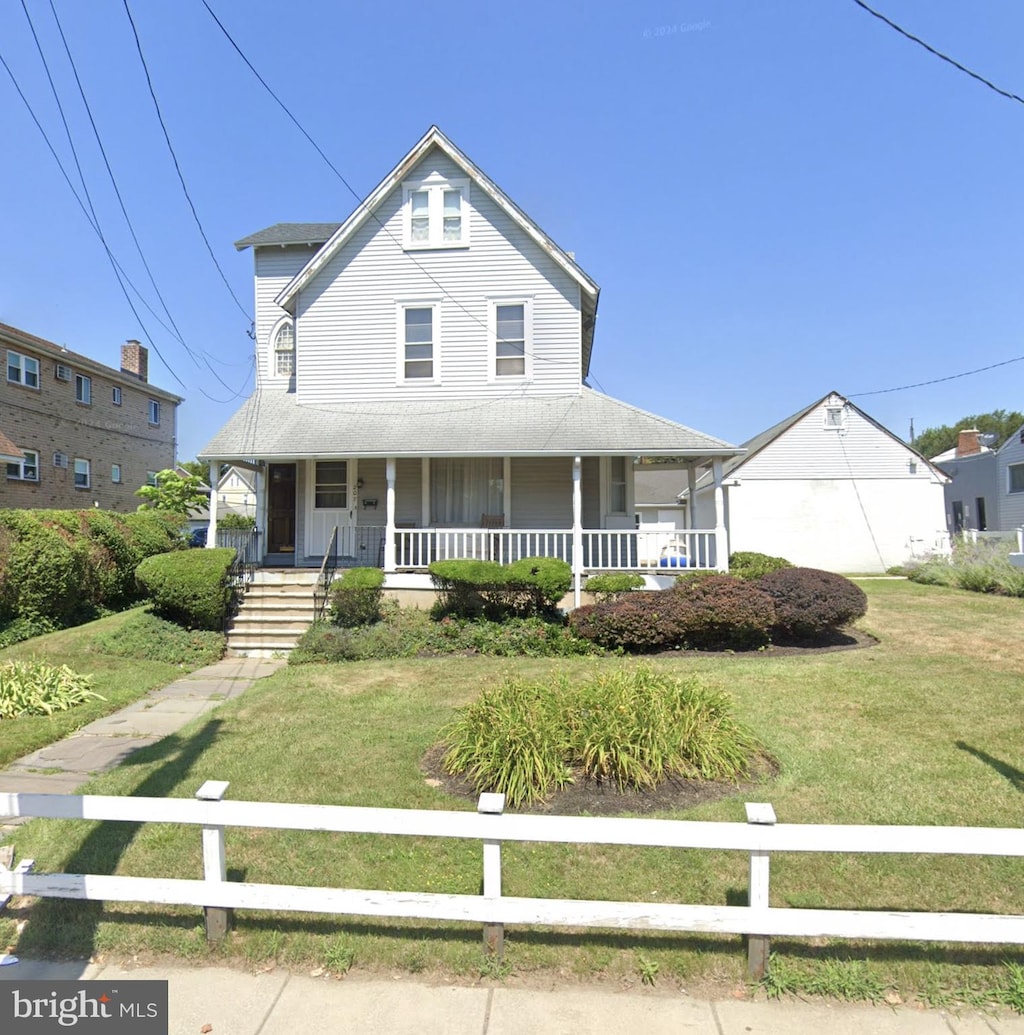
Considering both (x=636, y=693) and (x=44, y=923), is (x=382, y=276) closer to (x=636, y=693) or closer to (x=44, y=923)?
(x=636, y=693)

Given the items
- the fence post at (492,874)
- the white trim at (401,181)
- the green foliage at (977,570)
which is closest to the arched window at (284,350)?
the white trim at (401,181)

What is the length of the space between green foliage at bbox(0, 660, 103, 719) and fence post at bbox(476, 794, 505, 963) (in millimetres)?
6847

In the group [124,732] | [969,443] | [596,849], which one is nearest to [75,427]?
[124,732]

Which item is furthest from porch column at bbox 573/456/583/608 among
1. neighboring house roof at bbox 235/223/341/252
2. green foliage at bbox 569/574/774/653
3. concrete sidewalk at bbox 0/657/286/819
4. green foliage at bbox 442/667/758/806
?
neighboring house roof at bbox 235/223/341/252

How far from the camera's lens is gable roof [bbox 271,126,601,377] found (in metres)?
14.7

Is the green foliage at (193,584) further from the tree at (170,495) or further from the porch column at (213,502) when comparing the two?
the tree at (170,495)

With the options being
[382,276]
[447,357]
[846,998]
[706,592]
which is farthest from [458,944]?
[382,276]

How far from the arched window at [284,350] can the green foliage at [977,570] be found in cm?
1829

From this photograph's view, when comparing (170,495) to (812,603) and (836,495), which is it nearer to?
(812,603)

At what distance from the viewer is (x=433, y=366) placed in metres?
15.2

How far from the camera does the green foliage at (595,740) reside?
504cm

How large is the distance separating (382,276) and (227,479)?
109 ft

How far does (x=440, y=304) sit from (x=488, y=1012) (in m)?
14.1

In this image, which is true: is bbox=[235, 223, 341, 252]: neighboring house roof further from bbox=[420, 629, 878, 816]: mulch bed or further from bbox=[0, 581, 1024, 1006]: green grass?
bbox=[420, 629, 878, 816]: mulch bed
